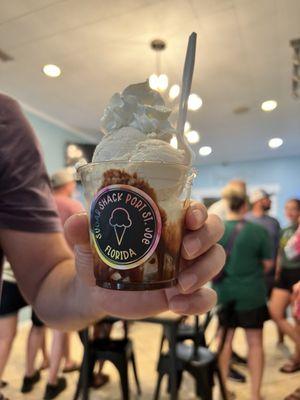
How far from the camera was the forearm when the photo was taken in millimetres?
714

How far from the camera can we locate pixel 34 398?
211cm

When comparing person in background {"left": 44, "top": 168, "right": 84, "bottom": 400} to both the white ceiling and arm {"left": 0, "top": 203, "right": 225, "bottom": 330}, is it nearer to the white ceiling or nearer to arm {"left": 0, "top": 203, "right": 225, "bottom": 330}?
the white ceiling

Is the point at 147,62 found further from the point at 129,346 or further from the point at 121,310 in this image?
the point at 121,310

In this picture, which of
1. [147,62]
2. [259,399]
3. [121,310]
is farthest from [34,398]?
[147,62]

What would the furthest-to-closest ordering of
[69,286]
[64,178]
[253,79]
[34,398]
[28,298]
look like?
[253,79], [64,178], [34,398], [28,298], [69,286]

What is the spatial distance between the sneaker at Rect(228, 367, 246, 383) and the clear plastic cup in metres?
2.35

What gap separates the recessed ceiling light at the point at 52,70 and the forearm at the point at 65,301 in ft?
8.68

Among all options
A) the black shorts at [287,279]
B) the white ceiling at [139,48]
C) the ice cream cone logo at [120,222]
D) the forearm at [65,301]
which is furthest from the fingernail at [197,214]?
the white ceiling at [139,48]

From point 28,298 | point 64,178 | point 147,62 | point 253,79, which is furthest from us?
point 253,79

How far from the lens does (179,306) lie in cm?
55

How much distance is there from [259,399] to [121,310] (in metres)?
2.05

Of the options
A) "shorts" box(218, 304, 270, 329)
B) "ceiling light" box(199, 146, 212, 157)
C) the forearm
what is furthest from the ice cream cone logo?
"shorts" box(218, 304, 270, 329)

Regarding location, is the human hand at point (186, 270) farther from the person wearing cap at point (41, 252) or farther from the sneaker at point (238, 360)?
the sneaker at point (238, 360)

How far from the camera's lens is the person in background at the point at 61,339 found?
2219 millimetres
